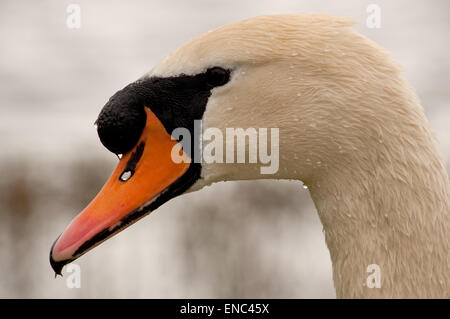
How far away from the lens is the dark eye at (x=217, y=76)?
2.11 meters

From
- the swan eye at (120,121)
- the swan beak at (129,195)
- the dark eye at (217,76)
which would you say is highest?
the dark eye at (217,76)

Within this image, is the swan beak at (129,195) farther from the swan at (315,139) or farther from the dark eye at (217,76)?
the dark eye at (217,76)

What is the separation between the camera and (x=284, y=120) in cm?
211

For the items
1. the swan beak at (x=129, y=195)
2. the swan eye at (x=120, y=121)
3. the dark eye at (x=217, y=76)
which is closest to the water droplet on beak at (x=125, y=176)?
the swan beak at (x=129, y=195)

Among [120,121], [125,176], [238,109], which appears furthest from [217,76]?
[125,176]

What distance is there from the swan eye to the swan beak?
35 millimetres

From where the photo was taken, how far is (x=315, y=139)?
2086 mm

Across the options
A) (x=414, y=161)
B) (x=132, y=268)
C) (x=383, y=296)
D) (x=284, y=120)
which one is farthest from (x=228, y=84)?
(x=132, y=268)

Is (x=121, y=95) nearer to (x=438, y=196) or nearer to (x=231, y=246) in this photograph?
(x=438, y=196)

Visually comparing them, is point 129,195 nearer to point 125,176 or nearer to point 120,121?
point 125,176

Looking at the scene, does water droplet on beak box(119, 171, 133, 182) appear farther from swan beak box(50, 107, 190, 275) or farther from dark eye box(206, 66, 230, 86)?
dark eye box(206, 66, 230, 86)

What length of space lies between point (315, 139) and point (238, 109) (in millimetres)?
295

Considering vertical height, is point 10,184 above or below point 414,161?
above

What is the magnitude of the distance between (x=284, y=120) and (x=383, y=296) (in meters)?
0.68
